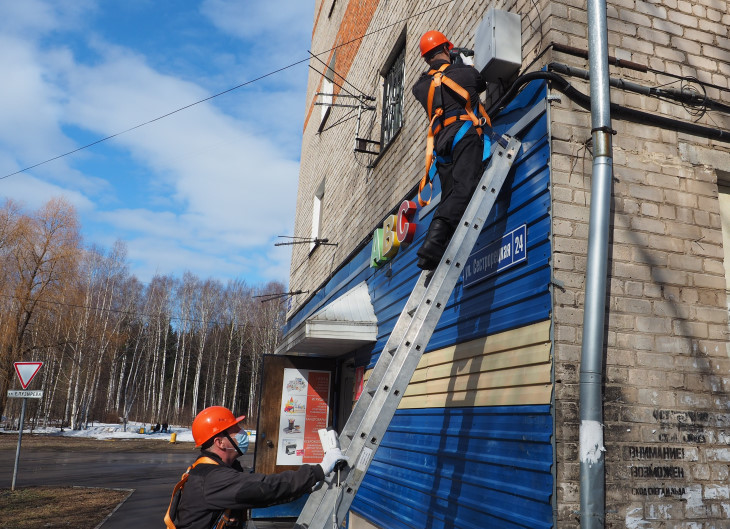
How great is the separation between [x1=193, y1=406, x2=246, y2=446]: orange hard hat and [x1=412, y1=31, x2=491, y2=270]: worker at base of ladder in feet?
5.47

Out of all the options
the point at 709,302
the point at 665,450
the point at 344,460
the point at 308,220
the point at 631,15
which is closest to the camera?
the point at 344,460

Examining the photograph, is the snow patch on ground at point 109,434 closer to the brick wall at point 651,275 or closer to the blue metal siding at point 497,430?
the blue metal siding at point 497,430

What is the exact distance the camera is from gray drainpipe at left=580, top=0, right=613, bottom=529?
3.29m

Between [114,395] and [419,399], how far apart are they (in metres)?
50.8

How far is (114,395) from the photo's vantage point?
165ft

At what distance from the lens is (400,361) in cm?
353

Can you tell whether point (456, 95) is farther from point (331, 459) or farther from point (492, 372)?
point (331, 459)

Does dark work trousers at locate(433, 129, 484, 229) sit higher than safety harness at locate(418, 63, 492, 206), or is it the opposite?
safety harness at locate(418, 63, 492, 206)

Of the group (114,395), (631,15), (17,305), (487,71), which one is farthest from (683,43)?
(114,395)

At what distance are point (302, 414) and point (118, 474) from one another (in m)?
10.3

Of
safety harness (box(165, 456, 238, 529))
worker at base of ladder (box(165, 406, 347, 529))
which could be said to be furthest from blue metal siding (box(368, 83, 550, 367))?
safety harness (box(165, 456, 238, 529))

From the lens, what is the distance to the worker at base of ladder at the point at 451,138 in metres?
4.12

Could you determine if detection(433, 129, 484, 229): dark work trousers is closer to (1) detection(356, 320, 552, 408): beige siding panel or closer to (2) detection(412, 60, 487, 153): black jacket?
(2) detection(412, 60, 487, 153): black jacket

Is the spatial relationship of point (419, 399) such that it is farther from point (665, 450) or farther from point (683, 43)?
point (683, 43)
